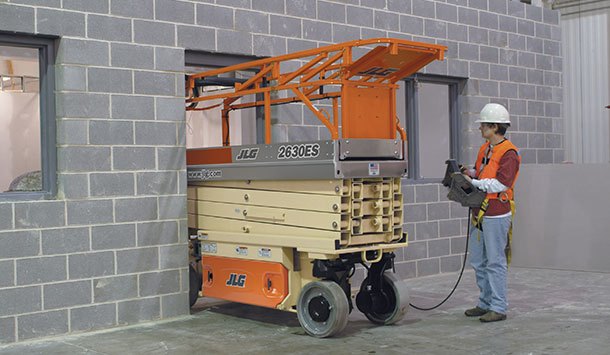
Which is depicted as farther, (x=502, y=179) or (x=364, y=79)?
(x=502, y=179)

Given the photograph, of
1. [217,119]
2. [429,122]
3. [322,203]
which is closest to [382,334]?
[322,203]

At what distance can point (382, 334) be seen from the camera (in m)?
7.25

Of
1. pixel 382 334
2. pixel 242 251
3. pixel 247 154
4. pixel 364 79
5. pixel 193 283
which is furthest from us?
pixel 193 283

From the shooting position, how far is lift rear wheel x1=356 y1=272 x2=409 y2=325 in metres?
7.51

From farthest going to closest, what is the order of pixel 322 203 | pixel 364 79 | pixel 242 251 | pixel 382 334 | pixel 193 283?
pixel 193 283 → pixel 242 251 → pixel 364 79 → pixel 382 334 → pixel 322 203

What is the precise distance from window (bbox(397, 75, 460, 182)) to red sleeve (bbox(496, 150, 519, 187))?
316cm

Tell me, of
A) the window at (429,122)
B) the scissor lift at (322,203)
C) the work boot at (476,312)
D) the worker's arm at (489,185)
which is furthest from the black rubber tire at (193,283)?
the window at (429,122)

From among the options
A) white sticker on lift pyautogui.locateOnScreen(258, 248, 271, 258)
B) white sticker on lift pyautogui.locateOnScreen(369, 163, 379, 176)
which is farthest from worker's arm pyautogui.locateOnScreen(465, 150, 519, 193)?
white sticker on lift pyautogui.locateOnScreen(258, 248, 271, 258)

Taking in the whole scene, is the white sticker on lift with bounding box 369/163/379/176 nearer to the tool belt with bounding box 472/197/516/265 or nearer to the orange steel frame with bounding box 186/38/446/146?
the orange steel frame with bounding box 186/38/446/146

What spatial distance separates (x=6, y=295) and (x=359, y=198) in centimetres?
297

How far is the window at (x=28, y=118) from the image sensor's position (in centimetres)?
736

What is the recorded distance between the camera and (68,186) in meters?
7.42

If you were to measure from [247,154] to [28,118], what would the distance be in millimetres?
1903

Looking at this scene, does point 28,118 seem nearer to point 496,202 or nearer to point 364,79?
point 364,79
